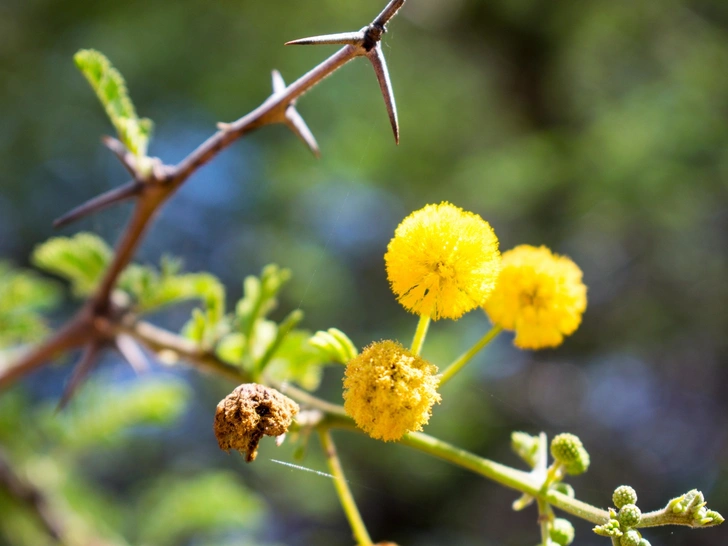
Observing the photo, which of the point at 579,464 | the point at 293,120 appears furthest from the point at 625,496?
the point at 293,120

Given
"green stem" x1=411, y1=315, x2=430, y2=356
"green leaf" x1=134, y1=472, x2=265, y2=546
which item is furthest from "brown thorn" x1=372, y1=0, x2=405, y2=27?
"green leaf" x1=134, y1=472, x2=265, y2=546

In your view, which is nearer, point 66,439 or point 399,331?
point 66,439

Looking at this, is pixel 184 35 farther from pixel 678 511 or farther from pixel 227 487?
pixel 678 511

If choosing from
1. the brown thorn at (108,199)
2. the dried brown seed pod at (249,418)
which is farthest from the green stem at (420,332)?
the brown thorn at (108,199)

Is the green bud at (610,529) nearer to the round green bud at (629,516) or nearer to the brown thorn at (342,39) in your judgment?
the round green bud at (629,516)

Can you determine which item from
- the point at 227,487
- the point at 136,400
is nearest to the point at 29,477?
the point at 136,400

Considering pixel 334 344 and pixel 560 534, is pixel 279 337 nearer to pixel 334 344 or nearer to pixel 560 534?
pixel 334 344
